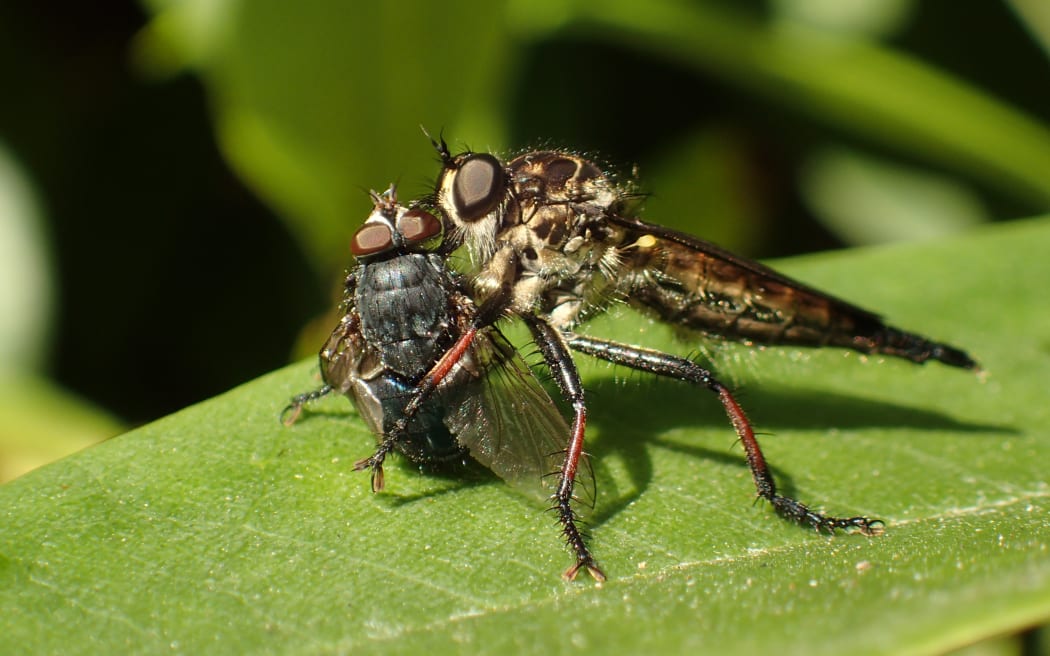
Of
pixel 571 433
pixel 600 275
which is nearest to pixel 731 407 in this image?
pixel 571 433

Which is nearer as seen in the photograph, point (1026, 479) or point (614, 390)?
point (1026, 479)

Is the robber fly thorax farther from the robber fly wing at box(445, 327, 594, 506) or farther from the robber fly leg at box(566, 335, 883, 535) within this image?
the robber fly wing at box(445, 327, 594, 506)

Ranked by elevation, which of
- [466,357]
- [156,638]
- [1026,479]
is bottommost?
[1026,479]

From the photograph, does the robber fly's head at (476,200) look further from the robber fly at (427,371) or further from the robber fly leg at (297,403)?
the robber fly leg at (297,403)

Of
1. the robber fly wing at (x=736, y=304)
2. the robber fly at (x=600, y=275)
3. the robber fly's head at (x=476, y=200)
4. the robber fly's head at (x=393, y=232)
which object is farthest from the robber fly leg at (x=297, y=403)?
the robber fly wing at (x=736, y=304)

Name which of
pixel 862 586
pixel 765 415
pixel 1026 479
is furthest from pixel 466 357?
pixel 1026 479

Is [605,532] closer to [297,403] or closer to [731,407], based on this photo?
[731,407]

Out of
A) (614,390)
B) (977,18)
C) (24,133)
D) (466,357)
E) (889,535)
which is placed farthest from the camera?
(977,18)

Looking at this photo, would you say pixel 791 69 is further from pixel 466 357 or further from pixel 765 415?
pixel 466 357
